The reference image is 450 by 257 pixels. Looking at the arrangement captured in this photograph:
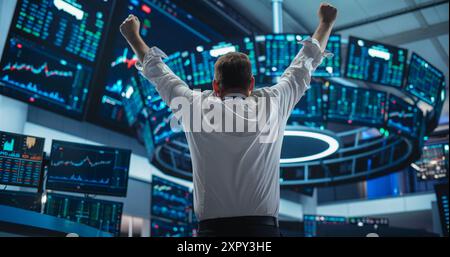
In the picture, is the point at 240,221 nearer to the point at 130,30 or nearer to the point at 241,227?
the point at 241,227

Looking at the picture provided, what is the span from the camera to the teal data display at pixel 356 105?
5594 millimetres

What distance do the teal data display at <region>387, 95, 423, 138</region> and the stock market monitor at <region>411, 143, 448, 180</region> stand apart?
397cm

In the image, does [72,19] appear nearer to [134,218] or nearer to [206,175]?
[134,218]

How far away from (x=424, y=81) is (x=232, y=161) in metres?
4.81

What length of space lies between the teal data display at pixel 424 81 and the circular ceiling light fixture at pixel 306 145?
1.06 meters

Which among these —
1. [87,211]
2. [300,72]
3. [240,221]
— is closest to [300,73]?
[300,72]

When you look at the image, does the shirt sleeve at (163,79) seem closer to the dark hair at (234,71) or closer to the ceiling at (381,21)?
the dark hair at (234,71)

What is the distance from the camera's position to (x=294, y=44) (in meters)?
5.40

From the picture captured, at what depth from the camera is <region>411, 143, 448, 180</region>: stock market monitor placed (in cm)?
945

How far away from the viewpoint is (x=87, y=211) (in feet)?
17.5

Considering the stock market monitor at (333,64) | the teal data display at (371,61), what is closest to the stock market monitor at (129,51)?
the stock market monitor at (333,64)

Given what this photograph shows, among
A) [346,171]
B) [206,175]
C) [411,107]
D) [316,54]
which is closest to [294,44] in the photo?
[411,107]

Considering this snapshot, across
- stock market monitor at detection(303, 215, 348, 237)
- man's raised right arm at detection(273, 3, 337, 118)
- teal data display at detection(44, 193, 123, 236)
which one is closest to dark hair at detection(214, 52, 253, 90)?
man's raised right arm at detection(273, 3, 337, 118)

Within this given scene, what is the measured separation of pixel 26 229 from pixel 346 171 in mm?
4224
